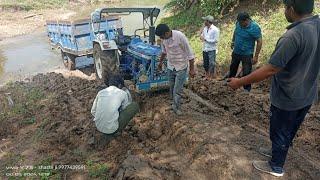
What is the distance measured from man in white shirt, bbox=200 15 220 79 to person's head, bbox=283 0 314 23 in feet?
16.5

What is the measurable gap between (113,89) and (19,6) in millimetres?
24438

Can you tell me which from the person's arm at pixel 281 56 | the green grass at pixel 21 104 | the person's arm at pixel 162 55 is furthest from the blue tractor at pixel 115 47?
the person's arm at pixel 281 56

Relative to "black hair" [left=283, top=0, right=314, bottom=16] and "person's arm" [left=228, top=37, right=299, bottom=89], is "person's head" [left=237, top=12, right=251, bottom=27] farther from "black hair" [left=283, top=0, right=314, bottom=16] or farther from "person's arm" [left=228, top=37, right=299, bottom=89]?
"person's arm" [left=228, top=37, right=299, bottom=89]

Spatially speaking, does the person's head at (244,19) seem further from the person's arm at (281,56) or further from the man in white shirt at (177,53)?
the person's arm at (281,56)

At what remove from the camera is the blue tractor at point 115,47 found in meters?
7.32

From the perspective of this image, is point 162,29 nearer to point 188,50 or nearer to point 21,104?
point 188,50

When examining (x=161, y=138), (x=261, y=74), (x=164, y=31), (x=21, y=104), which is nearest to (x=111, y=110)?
(x=161, y=138)

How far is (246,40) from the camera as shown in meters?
6.91

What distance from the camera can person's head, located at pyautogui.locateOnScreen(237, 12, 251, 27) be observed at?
6.62 meters

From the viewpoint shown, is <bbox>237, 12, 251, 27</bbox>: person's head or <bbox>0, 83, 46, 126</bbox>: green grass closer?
<bbox>237, 12, 251, 27</bbox>: person's head

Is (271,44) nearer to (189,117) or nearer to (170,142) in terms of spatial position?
(189,117)

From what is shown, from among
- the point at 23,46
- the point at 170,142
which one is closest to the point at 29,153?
the point at 170,142

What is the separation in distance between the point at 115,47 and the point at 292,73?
5.40m

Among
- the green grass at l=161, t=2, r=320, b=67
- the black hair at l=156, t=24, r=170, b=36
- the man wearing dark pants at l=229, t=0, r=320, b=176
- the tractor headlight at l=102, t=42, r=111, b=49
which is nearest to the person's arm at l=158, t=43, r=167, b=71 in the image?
the black hair at l=156, t=24, r=170, b=36
